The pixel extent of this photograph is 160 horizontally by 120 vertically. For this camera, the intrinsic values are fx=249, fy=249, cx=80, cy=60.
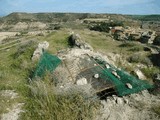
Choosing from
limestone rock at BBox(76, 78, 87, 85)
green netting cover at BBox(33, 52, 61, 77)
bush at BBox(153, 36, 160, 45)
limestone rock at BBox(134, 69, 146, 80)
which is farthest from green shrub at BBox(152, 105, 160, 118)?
bush at BBox(153, 36, 160, 45)

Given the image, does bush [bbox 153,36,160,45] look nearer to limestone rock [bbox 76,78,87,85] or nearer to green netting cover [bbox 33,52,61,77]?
green netting cover [bbox 33,52,61,77]

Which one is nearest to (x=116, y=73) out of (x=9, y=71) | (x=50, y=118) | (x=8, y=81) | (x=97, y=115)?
(x=97, y=115)

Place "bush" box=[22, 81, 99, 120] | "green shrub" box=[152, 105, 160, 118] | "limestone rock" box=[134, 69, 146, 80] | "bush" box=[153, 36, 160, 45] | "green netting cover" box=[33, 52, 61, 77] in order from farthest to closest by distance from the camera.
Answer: "bush" box=[153, 36, 160, 45], "limestone rock" box=[134, 69, 146, 80], "green netting cover" box=[33, 52, 61, 77], "green shrub" box=[152, 105, 160, 118], "bush" box=[22, 81, 99, 120]

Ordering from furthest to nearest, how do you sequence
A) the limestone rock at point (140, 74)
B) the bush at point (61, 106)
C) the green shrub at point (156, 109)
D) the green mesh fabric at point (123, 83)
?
the limestone rock at point (140, 74) → the green mesh fabric at point (123, 83) → the green shrub at point (156, 109) → the bush at point (61, 106)

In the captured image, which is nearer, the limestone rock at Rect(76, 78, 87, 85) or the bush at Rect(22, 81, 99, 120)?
the bush at Rect(22, 81, 99, 120)

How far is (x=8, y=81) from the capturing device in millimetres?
8883

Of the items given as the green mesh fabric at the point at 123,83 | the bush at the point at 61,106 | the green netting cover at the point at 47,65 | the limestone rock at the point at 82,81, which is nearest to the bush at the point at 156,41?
the green netting cover at the point at 47,65

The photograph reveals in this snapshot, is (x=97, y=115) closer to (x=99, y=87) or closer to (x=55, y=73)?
(x=99, y=87)

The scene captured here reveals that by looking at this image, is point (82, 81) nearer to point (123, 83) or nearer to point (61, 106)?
point (123, 83)

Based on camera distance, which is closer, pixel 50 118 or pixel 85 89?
pixel 50 118

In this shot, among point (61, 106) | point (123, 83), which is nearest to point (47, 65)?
point (123, 83)

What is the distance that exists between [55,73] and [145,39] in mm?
28036

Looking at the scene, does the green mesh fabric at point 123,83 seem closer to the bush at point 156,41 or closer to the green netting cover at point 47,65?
the green netting cover at point 47,65

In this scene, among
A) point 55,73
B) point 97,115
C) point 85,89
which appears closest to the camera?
point 97,115
